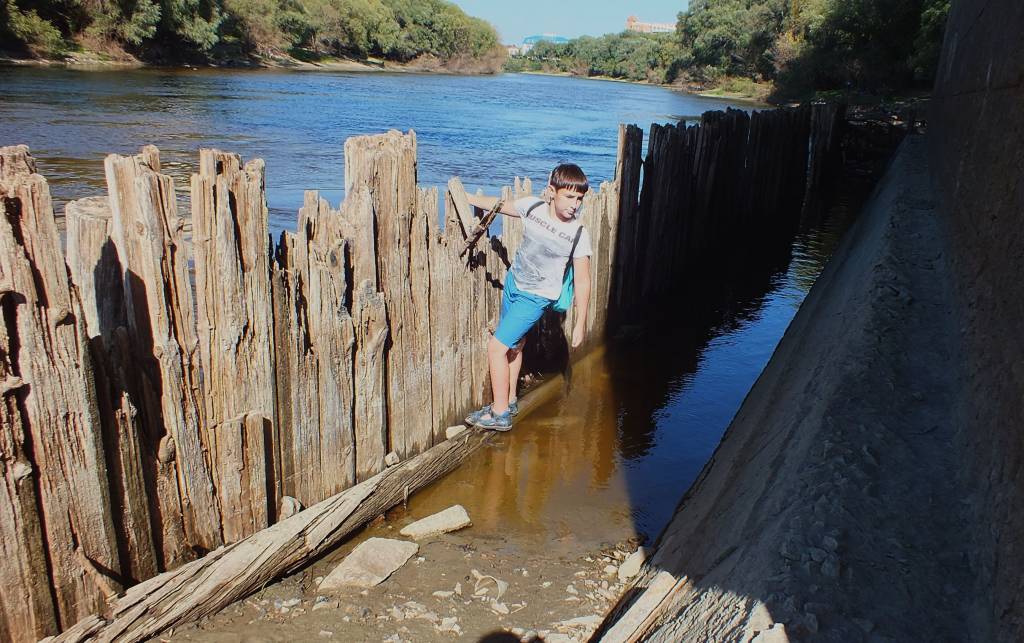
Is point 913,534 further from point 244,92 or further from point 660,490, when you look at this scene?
point 244,92

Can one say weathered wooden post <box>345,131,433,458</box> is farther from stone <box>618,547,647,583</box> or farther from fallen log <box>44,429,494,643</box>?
stone <box>618,547,647,583</box>

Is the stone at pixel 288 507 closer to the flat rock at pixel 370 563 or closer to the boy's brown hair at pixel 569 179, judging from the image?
the flat rock at pixel 370 563

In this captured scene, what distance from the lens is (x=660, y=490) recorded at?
16.9 ft

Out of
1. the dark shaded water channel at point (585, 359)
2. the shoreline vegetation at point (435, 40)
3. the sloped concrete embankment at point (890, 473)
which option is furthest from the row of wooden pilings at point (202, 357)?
the shoreline vegetation at point (435, 40)

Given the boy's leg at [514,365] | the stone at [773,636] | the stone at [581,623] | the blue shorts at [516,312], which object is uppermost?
the stone at [773,636]

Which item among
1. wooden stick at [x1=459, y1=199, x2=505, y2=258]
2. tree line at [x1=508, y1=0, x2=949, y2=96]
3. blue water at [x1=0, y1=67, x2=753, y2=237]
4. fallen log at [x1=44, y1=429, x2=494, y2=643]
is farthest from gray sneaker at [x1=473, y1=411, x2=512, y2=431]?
tree line at [x1=508, y1=0, x2=949, y2=96]

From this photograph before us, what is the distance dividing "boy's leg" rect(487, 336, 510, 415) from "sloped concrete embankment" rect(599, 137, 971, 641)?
1.37 m

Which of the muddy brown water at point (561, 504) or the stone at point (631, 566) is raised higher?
the stone at point (631, 566)

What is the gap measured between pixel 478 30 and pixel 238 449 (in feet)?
336

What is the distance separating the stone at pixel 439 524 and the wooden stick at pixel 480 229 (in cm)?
159

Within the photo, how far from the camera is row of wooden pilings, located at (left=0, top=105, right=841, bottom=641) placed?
9.28 feet

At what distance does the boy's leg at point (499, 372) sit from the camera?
209 inches

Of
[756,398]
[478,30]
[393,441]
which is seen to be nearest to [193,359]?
[393,441]

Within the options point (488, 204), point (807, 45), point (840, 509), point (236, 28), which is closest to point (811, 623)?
point (840, 509)
